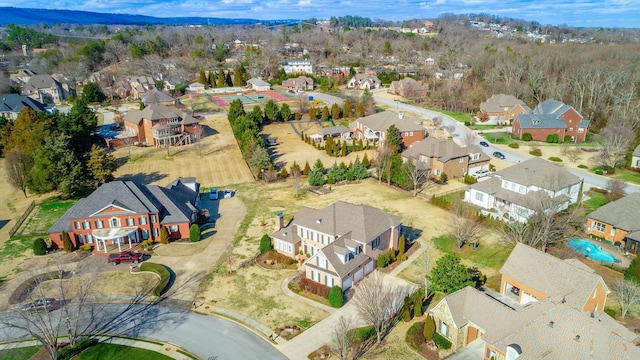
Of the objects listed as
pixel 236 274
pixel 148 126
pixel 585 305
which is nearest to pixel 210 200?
pixel 236 274

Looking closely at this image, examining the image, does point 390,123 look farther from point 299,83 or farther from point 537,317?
point 299,83

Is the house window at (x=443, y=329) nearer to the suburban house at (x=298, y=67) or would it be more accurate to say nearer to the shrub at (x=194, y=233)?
the shrub at (x=194, y=233)

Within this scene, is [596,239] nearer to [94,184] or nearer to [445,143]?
[445,143]

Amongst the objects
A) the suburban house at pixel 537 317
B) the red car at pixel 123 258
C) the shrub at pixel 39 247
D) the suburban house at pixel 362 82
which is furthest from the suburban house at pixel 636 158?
the suburban house at pixel 362 82

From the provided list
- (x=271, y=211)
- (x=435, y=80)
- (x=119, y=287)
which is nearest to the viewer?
(x=119, y=287)

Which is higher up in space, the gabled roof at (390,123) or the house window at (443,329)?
the gabled roof at (390,123)

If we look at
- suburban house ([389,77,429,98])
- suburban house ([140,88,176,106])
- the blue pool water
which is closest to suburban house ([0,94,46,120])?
suburban house ([140,88,176,106])

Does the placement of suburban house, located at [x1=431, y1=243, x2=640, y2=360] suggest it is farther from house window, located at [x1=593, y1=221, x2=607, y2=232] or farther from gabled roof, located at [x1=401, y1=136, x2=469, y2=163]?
gabled roof, located at [x1=401, y1=136, x2=469, y2=163]
